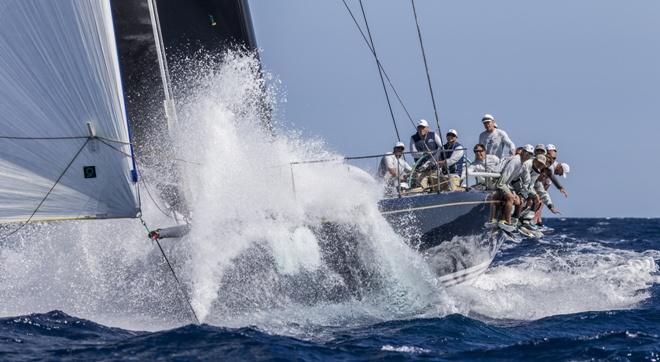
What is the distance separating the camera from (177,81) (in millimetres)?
11484

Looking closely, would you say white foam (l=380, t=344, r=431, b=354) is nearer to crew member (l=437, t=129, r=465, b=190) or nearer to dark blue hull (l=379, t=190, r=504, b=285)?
dark blue hull (l=379, t=190, r=504, b=285)

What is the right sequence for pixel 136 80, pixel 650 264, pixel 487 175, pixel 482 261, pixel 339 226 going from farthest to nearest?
pixel 650 264
pixel 482 261
pixel 487 175
pixel 136 80
pixel 339 226

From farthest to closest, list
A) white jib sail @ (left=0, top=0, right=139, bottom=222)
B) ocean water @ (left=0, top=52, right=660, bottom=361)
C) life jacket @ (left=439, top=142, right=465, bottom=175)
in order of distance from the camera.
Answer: life jacket @ (left=439, top=142, right=465, bottom=175) < ocean water @ (left=0, top=52, right=660, bottom=361) < white jib sail @ (left=0, top=0, right=139, bottom=222)

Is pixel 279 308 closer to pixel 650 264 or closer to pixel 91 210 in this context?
pixel 91 210

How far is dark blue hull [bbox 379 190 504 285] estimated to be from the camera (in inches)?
416

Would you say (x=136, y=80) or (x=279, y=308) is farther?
(x=136, y=80)

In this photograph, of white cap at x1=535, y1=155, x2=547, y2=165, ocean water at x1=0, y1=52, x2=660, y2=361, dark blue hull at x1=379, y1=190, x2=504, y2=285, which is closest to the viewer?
ocean water at x1=0, y1=52, x2=660, y2=361

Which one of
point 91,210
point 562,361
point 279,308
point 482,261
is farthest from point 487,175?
point 91,210

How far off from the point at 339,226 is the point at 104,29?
3586 millimetres

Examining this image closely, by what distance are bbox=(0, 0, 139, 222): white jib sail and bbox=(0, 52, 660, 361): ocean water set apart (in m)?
1.00

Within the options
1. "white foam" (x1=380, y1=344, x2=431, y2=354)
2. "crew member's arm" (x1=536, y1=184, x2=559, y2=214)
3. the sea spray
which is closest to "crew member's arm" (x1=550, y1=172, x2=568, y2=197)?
"crew member's arm" (x1=536, y1=184, x2=559, y2=214)

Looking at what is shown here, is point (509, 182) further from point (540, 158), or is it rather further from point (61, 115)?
point (61, 115)

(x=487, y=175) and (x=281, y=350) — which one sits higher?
(x=487, y=175)

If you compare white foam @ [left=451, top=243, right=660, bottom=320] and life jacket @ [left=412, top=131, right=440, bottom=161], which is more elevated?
life jacket @ [left=412, top=131, right=440, bottom=161]
